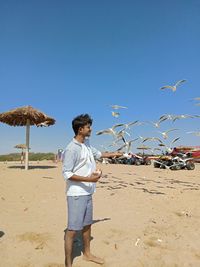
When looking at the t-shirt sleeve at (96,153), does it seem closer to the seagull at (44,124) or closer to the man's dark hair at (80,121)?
the man's dark hair at (80,121)

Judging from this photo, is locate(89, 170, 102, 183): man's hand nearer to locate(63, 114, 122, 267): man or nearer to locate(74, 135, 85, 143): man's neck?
locate(63, 114, 122, 267): man

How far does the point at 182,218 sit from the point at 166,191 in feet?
8.97

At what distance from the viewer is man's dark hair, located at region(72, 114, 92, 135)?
3070 mm

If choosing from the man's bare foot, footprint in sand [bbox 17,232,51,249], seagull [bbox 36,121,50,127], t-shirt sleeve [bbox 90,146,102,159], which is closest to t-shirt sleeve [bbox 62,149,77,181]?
t-shirt sleeve [bbox 90,146,102,159]

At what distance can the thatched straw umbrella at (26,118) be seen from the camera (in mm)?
13102

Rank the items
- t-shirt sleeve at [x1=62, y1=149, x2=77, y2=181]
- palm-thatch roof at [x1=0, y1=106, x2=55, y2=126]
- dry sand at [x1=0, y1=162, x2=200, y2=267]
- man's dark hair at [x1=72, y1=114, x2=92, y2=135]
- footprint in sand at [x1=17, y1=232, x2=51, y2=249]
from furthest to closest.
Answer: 1. palm-thatch roof at [x1=0, y1=106, x2=55, y2=126]
2. footprint in sand at [x1=17, y1=232, x2=51, y2=249]
3. dry sand at [x1=0, y1=162, x2=200, y2=267]
4. man's dark hair at [x1=72, y1=114, x2=92, y2=135]
5. t-shirt sleeve at [x1=62, y1=149, x2=77, y2=181]

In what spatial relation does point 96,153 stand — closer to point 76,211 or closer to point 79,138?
point 79,138

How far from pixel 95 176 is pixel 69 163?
285 millimetres

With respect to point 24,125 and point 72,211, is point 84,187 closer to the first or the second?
point 72,211

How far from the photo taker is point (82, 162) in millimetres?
3004

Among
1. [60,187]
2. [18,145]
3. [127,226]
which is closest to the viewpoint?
[127,226]

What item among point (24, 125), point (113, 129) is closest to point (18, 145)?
point (24, 125)

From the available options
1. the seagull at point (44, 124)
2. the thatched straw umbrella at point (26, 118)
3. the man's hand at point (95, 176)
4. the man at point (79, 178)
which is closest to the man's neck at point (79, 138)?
the man at point (79, 178)

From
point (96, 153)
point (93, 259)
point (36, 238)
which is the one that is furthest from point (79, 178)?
point (36, 238)
